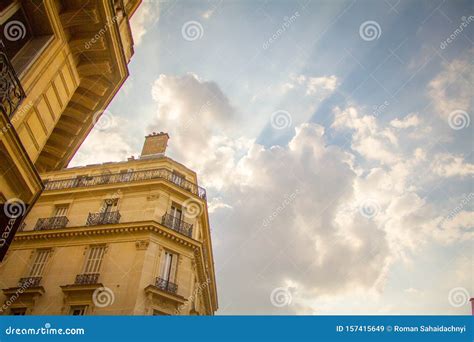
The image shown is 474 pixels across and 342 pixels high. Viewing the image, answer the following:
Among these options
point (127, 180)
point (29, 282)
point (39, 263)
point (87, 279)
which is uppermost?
point (127, 180)

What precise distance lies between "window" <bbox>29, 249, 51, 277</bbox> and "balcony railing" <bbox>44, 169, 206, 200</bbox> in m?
4.77

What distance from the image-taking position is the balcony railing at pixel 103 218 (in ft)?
63.7

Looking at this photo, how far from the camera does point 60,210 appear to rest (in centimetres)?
2148

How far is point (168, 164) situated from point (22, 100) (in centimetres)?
1602

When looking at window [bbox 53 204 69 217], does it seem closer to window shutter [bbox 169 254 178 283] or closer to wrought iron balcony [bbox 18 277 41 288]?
wrought iron balcony [bbox 18 277 41 288]

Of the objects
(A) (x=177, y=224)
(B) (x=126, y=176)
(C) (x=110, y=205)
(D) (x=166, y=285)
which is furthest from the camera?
(B) (x=126, y=176)

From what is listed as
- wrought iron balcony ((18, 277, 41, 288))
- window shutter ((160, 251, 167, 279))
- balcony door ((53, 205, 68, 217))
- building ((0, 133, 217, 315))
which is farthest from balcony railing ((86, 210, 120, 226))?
wrought iron balcony ((18, 277, 41, 288))

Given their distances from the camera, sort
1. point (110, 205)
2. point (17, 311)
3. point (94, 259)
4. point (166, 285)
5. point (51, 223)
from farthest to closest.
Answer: point (110, 205)
point (51, 223)
point (94, 259)
point (166, 285)
point (17, 311)

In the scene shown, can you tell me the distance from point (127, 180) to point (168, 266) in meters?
6.72

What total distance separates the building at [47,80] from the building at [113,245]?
8408 mm

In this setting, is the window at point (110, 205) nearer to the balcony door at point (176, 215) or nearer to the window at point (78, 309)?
the balcony door at point (176, 215)

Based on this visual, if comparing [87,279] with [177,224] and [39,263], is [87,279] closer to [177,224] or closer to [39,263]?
[39,263]

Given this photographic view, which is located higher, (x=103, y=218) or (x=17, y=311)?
(x=103, y=218)

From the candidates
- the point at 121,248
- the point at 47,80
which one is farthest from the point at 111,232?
the point at 47,80
